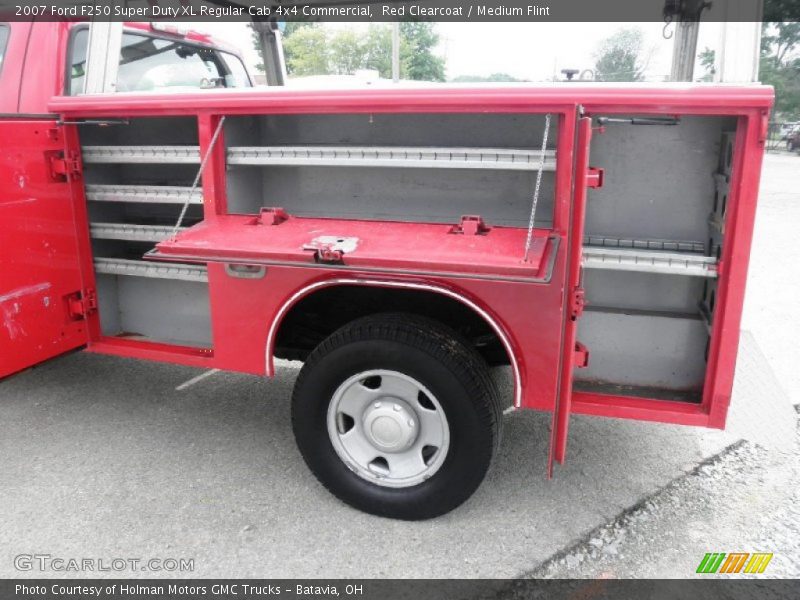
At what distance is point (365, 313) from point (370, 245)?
657 millimetres

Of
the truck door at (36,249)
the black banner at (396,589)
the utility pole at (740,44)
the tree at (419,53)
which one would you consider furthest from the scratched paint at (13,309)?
the utility pole at (740,44)

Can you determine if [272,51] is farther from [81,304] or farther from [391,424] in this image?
[391,424]

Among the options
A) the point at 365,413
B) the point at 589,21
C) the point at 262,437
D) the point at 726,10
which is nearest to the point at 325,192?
the point at 365,413

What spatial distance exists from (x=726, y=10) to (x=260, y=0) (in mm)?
3022

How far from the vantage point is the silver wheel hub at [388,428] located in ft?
8.89

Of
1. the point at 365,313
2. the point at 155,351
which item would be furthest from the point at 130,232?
the point at 365,313

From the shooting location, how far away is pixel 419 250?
2426 mm

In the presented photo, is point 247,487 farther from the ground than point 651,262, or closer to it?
closer to it

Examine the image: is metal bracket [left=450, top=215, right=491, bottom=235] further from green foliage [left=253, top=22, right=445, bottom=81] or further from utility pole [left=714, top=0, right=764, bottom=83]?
green foliage [left=253, top=22, right=445, bottom=81]

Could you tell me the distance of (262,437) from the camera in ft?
11.7

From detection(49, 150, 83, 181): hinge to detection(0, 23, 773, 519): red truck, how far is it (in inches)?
0.4

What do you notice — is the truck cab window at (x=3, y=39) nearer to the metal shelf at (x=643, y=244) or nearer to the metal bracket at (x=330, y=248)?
the metal bracket at (x=330, y=248)

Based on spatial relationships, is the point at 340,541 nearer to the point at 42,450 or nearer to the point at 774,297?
the point at 42,450

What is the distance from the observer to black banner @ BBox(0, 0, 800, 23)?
121 inches
